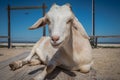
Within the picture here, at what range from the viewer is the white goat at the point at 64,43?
2059 mm

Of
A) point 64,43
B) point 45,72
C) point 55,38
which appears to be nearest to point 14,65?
point 45,72

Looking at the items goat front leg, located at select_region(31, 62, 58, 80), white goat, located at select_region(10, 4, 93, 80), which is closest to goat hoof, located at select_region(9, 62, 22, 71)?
white goat, located at select_region(10, 4, 93, 80)

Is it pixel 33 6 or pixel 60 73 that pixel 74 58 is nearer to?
pixel 60 73

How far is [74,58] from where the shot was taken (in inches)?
104

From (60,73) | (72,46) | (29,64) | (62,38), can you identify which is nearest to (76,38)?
(72,46)

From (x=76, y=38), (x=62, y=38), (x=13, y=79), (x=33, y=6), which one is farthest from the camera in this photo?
(x=33, y=6)

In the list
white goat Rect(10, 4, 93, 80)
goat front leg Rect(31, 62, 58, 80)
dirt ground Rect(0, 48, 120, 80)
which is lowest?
dirt ground Rect(0, 48, 120, 80)

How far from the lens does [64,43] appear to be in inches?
91.1

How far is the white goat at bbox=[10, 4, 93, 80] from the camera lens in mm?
2059

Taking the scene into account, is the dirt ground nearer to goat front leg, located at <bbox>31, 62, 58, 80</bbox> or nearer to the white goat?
the white goat

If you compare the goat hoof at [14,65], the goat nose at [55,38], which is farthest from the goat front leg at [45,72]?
the goat hoof at [14,65]

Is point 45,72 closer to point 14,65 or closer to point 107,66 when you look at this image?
point 14,65

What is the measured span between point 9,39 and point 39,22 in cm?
729

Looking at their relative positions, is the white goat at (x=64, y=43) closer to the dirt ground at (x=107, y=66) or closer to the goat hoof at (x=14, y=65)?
the goat hoof at (x=14, y=65)
